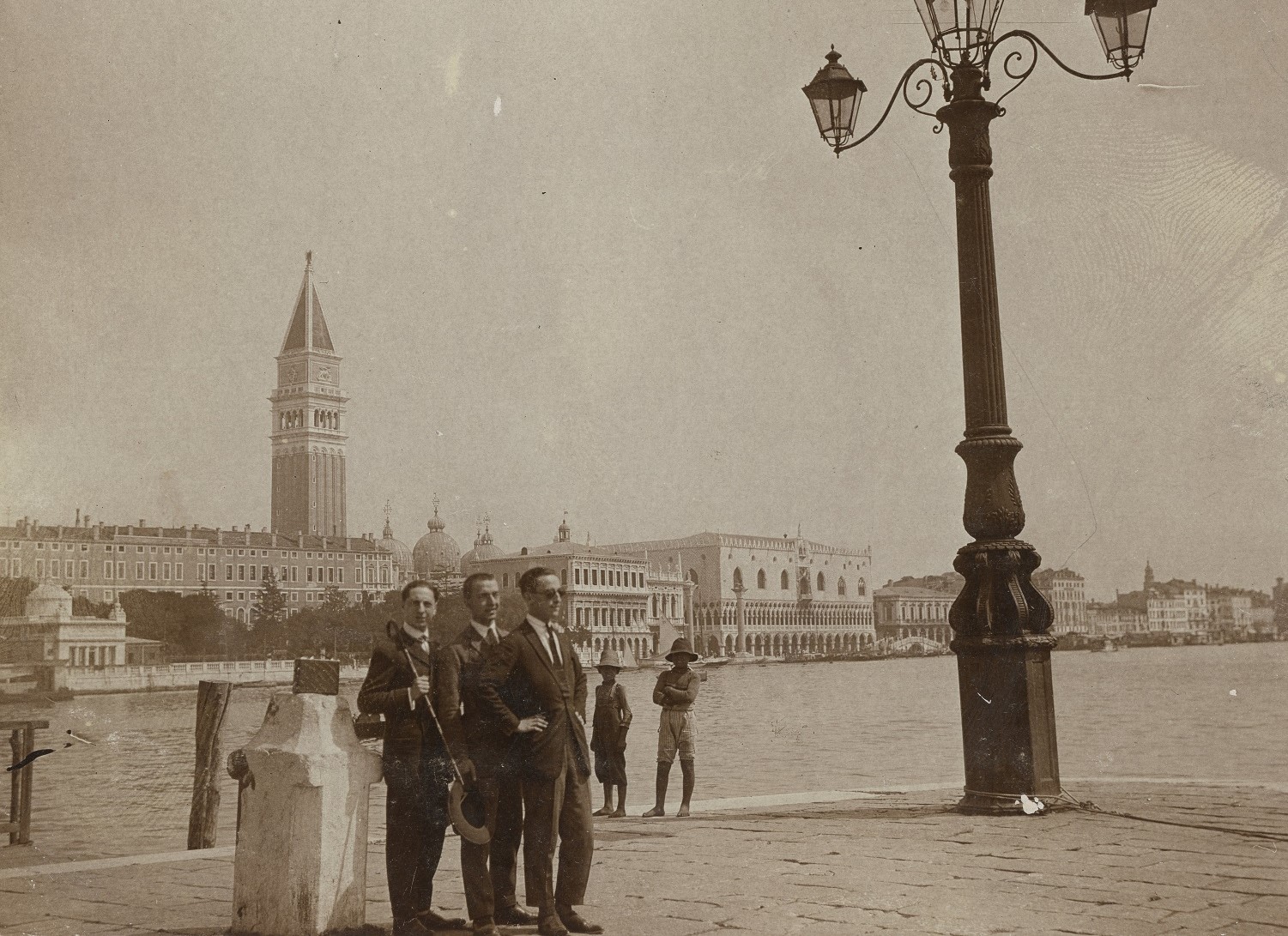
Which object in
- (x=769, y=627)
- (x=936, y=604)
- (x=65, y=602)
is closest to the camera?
(x=65, y=602)

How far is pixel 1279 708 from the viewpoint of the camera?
2877cm

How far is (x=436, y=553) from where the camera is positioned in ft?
37.9

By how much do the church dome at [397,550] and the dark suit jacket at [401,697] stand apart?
6738 millimetres

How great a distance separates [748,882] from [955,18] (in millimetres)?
4623

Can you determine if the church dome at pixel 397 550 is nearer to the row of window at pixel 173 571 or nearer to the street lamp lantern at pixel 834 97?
→ the row of window at pixel 173 571

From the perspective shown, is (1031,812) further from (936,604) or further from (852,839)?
(936,604)

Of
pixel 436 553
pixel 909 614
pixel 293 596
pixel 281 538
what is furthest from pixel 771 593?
pixel 436 553

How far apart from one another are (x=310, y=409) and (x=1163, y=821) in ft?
22.6

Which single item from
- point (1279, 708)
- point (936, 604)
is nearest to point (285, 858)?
point (1279, 708)

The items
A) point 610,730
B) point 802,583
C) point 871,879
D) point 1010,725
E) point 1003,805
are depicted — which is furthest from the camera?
point 802,583

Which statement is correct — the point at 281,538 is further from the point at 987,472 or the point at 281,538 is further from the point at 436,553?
the point at 987,472

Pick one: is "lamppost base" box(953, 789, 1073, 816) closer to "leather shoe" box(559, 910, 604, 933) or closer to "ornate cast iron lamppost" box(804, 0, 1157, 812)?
"ornate cast iron lamppost" box(804, 0, 1157, 812)

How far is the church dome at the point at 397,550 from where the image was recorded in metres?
11.8

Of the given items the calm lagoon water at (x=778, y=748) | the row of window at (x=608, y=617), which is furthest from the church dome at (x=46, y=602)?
the row of window at (x=608, y=617)
